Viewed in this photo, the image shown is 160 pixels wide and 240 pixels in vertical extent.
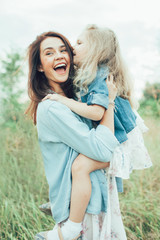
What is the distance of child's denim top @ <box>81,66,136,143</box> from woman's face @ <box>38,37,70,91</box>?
22 centimetres

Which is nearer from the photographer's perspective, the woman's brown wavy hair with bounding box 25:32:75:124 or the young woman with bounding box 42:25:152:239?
the young woman with bounding box 42:25:152:239

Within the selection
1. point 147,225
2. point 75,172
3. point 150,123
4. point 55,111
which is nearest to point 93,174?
point 75,172

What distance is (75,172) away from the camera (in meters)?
1.49

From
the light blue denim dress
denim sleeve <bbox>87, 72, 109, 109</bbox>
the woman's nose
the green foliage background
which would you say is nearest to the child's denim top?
denim sleeve <bbox>87, 72, 109, 109</bbox>

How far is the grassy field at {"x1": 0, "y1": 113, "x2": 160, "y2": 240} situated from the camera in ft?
8.27

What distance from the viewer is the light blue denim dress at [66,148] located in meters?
1.49

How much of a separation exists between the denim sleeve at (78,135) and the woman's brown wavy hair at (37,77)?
0.35 meters

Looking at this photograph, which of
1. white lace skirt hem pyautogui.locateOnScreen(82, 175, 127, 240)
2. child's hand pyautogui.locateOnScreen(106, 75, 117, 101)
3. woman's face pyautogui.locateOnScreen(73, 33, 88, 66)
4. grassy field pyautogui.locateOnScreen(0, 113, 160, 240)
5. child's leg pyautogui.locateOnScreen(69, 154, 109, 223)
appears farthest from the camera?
grassy field pyautogui.locateOnScreen(0, 113, 160, 240)

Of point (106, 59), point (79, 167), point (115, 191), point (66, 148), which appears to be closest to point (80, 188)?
point (79, 167)

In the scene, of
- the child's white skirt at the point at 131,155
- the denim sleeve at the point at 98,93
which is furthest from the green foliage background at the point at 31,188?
the denim sleeve at the point at 98,93

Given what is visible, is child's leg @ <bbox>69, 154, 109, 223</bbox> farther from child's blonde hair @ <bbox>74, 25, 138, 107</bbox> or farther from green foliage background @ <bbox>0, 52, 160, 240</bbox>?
green foliage background @ <bbox>0, 52, 160, 240</bbox>

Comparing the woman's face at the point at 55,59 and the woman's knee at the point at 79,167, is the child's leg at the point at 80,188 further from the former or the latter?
the woman's face at the point at 55,59

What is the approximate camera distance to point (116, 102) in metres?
1.84

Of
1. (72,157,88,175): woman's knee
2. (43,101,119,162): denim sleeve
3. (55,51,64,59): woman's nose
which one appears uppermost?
(55,51,64,59): woman's nose
